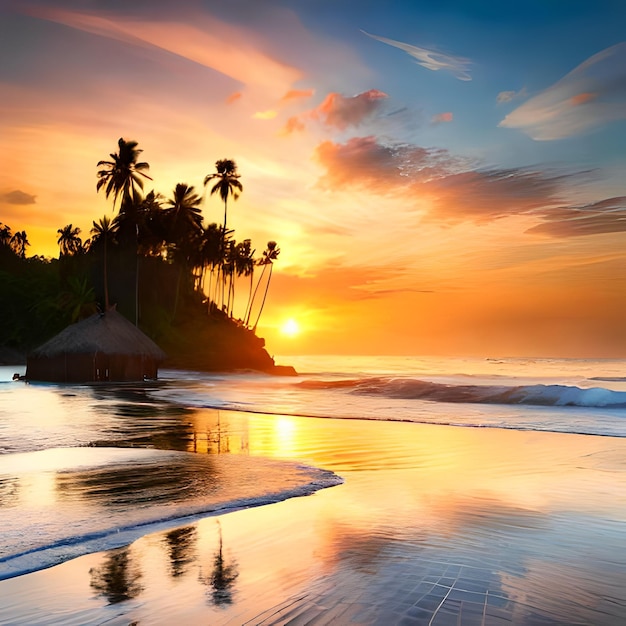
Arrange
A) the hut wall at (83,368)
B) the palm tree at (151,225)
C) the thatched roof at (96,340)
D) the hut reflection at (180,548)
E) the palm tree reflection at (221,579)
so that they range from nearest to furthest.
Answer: the palm tree reflection at (221,579) < the hut reflection at (180,548) < the hut wall at (83,368) < the thatched roof at (96,340) < the palm tree at (151,225)

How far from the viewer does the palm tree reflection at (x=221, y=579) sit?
4.75 meters

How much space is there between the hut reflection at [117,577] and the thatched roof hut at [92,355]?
42.5 meters

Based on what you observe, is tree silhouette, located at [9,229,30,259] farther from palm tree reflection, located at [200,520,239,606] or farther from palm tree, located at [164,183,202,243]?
palm tree reflection, located at [200,520,239,606]

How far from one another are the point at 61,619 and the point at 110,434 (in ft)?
40.1

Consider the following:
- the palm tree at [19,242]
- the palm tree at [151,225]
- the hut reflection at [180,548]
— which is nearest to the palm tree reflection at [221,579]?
the hut reflection at [180,548]

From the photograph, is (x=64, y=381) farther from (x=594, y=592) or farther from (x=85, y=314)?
(x=594, y=592)

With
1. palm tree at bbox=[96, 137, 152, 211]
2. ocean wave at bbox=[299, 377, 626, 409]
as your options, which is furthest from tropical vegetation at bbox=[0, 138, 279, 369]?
ocean wave at bbox=[299, 377, 626, 409]

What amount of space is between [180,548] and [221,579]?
1059 millimetres

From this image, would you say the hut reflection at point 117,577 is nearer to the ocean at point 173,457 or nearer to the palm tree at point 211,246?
the ocean at point 173,457

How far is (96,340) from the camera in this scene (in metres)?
46.6

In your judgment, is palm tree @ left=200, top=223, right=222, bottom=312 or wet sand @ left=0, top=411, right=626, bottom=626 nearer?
wet sand @ left=0, top=411, right=626, bottom=626

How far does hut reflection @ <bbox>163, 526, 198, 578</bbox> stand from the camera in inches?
217

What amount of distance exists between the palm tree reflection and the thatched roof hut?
4286 cm

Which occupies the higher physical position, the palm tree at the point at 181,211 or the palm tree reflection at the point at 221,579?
the palm tree at the point at 181,211
